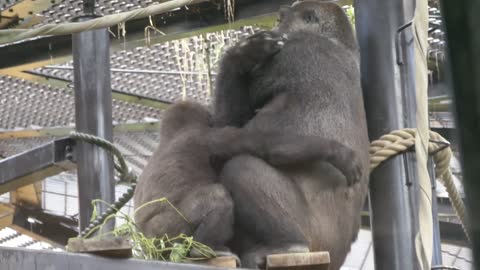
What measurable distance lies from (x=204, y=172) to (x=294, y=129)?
379mm

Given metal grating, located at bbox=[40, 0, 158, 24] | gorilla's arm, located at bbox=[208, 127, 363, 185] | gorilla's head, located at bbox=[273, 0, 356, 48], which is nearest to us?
gorilla's arm, located at bbox=[208, 127, 363, 185]

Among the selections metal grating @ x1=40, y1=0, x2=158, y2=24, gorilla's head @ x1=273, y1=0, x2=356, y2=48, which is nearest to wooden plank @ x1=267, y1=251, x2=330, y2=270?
gorilla's head @ x1=273, y1=0, x2=356, y2=48

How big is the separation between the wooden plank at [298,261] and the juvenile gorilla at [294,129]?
436 mm

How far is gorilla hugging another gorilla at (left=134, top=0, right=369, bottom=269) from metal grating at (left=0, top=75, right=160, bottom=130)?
10.9 ft

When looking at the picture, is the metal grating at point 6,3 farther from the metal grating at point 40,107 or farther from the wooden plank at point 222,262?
the wooden plank at point 222,262

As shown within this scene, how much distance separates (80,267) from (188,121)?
1.17m

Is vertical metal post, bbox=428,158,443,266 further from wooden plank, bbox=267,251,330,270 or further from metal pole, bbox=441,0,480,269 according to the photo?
metal pole, bbox=441,0,480,269

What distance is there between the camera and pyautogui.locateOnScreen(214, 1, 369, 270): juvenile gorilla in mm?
2729

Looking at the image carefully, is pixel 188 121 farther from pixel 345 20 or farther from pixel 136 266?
pixel 136 266

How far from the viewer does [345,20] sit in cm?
340

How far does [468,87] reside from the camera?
273 mm

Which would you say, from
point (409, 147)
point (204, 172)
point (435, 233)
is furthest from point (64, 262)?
point (435, 233)

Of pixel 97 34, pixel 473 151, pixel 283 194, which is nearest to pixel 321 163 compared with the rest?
pixel 283 194

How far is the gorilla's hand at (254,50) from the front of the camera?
301 centimetres
